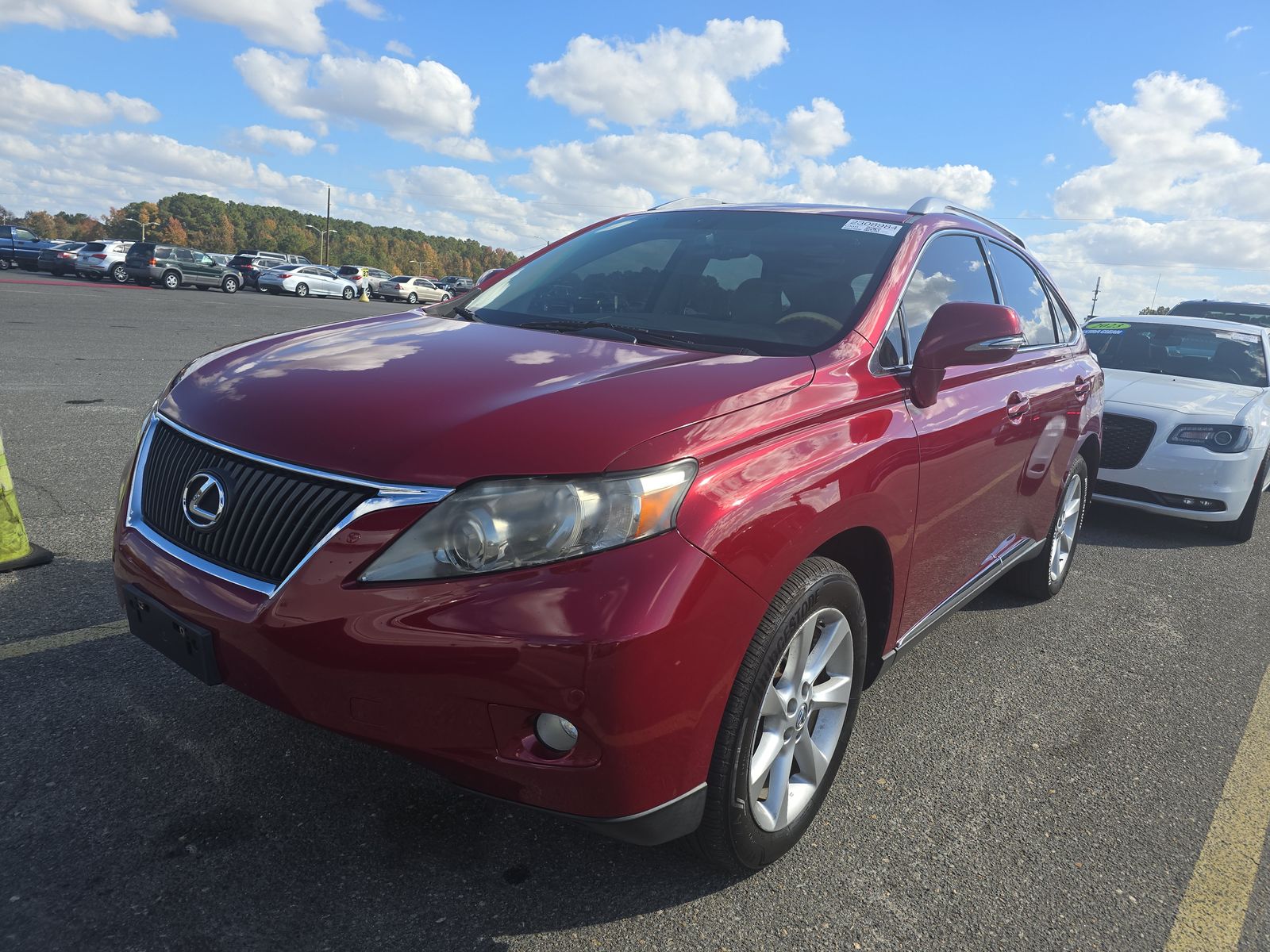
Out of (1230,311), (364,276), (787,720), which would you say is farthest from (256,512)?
(364,276)

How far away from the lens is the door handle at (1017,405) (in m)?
3.49

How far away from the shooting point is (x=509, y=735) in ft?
6.16

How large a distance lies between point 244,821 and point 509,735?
101 centimetres

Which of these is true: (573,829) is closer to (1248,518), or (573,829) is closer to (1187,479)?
(1187,479)

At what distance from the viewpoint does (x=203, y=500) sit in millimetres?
2174

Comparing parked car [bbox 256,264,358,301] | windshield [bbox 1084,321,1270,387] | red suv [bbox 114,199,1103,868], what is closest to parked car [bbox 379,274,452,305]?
parked car [bbox 256,264,358,301]

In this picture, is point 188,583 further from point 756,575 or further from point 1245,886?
point 1245,886

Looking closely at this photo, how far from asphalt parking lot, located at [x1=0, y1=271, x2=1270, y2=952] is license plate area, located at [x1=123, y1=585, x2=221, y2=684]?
0.50 meters

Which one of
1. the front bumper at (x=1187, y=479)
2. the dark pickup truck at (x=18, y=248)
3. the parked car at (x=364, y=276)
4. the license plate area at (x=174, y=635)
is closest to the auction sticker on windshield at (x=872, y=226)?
the license plate area at (x=174, y=635)

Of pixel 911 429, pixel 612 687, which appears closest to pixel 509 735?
pixel 612 687

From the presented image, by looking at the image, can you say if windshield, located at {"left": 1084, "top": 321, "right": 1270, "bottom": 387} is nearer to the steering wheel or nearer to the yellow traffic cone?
the steering wheel

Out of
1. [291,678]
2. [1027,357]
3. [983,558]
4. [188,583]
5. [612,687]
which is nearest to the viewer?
[612,687]

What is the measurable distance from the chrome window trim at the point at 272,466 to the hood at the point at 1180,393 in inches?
253

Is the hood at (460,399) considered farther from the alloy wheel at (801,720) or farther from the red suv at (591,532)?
the alloy wheel at (801,720)
